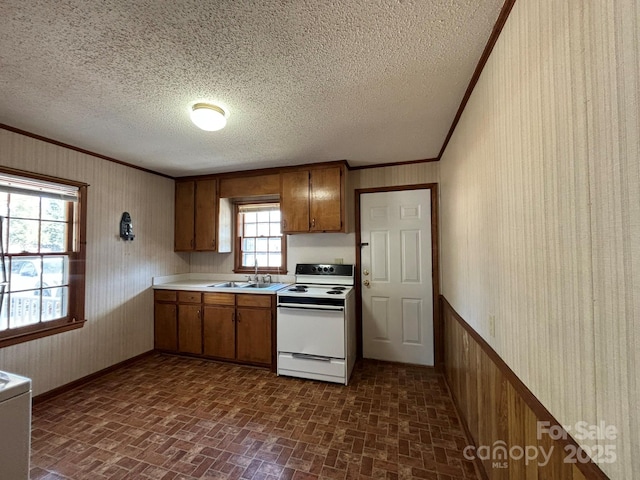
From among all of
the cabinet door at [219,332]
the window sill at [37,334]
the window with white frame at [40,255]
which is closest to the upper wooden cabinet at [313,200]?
the cabinet door at [219,332]

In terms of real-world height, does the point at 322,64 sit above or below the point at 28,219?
above

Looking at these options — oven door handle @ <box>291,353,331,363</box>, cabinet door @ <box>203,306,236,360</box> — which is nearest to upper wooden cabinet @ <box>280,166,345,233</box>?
cabinet door @ <box>203,306,236,360</box>

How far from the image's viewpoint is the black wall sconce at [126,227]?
3.12 meters

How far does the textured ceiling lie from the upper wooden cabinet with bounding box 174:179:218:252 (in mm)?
1215

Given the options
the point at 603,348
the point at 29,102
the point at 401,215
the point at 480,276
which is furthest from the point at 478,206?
the point at 29,102

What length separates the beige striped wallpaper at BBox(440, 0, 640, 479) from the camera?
561 millimetres

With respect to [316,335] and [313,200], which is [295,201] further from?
[316,335]

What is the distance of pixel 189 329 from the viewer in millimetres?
3359

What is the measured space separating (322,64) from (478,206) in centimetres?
129

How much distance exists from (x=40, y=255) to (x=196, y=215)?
165 centimetres

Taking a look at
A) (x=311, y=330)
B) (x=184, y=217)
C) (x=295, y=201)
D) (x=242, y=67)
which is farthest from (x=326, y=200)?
(x=184, y=217)

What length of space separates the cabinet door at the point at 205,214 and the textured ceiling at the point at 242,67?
1.19 meters

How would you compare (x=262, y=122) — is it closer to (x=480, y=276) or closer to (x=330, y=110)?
(x=330, y=110)

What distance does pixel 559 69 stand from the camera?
78cm
